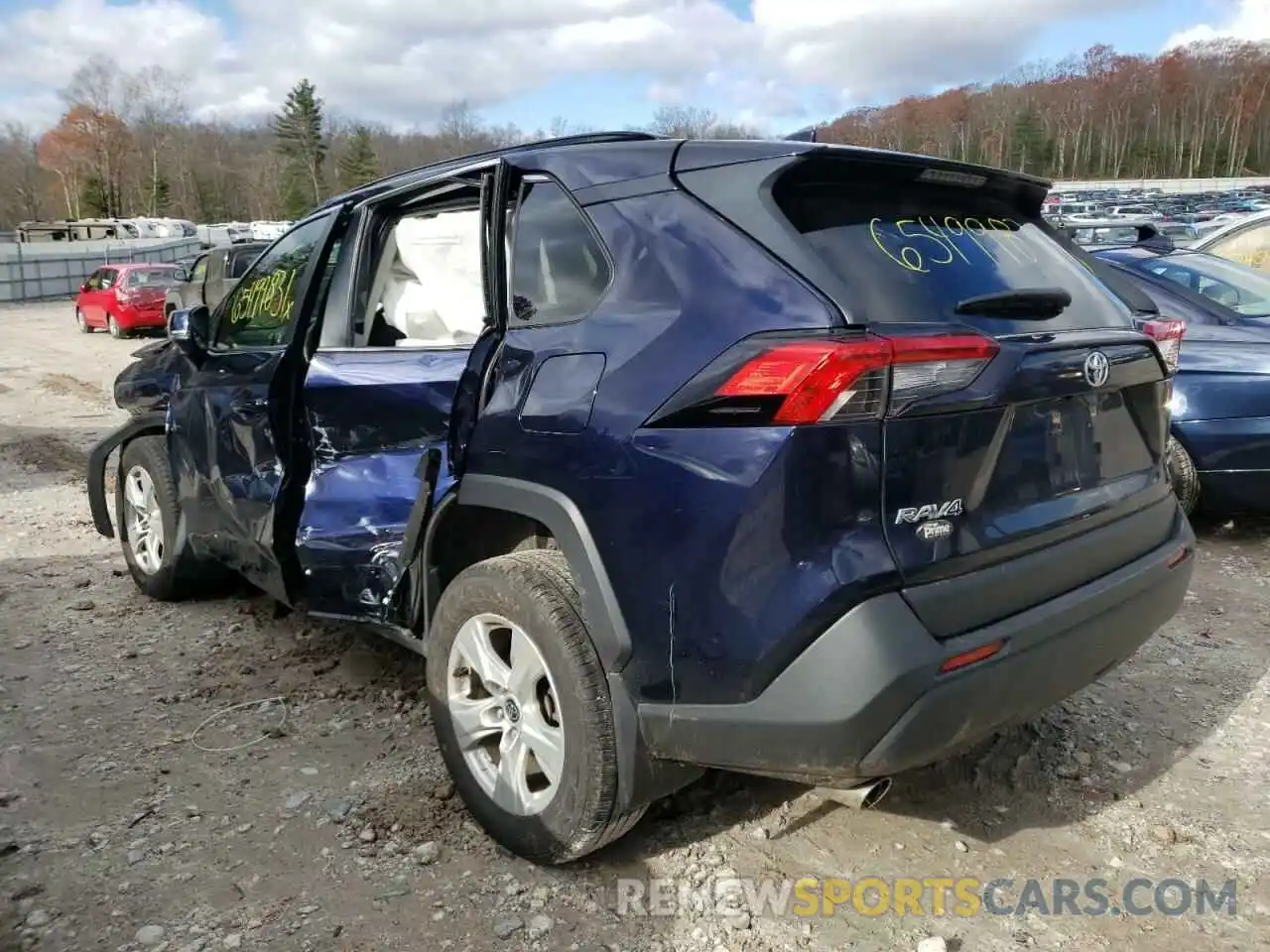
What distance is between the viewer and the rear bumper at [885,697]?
1.98m

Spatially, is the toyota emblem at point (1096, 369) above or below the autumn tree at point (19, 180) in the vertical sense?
below

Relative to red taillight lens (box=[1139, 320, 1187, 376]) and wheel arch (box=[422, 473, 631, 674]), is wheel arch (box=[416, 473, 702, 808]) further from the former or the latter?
red taillight lens (box=[1139, 320, 1187, 376])

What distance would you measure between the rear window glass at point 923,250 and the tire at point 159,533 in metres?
3.47

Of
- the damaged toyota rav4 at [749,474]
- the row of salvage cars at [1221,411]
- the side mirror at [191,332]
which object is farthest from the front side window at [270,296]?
the row of salvage cars at [1221,411]

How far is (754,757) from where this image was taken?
2.13 metres

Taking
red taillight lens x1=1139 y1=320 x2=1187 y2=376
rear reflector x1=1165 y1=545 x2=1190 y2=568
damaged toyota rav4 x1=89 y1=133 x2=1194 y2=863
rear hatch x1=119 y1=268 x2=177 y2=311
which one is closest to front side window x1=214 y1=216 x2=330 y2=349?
damaged toyota rav4 x1=89 y1=133 x2=1194 y2=863

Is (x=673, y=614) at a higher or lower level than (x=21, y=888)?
higher

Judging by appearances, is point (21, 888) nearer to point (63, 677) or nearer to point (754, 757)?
point (63, 677)

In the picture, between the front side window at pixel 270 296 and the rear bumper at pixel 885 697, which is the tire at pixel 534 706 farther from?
the front side window at pixel 270 296

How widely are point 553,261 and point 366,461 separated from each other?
1.09m

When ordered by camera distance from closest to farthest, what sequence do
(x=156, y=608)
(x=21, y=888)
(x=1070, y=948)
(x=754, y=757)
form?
(x=754, y=757) < (x=1070, y=948) < (x=21, y=888) < (x=156, y=608)

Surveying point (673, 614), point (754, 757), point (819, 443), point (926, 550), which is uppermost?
point (819, 443)

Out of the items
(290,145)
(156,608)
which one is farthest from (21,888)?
(290,145)

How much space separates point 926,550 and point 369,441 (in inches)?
76.9
